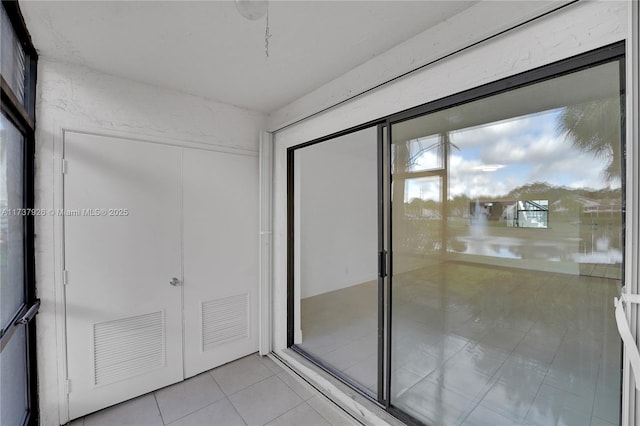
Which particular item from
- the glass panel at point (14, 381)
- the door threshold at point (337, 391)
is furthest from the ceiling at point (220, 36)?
the door threshold at point (337, 391)

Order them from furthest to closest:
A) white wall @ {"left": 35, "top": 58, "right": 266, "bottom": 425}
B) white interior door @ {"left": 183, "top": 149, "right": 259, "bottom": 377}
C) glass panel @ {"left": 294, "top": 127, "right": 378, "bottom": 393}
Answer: glass panel @ {"left": 294, "top": 127, "right": 378, "bottom": 393} → white interior door @ {"left": 183, "top": 149, "right": 259, "bottom": 377} → white wall @ {"left": 35, "top": 58, "right": 266, "bottom": 425}

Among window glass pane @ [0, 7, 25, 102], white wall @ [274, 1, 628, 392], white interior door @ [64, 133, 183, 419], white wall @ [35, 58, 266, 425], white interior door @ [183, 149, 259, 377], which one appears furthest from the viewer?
white interior door @ [183, 149, 259, 377]

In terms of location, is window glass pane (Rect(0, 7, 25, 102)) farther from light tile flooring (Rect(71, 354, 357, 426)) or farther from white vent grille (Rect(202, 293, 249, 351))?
light tile flooring (Rect(71, 354, 357, 426))

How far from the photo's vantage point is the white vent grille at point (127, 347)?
2084mm

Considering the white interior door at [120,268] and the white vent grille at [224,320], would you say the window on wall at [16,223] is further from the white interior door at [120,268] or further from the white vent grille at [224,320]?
the white vent grille at [224,320]

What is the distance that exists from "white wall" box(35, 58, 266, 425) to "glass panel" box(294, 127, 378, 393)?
1870mm

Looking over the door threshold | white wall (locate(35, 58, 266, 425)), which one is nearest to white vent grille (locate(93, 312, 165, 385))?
white wall (locate(35, 58, 266, 425))

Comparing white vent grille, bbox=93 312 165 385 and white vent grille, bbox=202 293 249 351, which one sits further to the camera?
white vent grille, bbox=202 293 249 351

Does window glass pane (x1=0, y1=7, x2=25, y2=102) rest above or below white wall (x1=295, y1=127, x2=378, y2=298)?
above

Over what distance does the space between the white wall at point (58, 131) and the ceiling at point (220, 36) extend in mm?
123

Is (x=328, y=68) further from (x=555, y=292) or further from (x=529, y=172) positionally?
(x=555, y=292)

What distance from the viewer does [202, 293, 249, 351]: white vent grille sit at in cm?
259

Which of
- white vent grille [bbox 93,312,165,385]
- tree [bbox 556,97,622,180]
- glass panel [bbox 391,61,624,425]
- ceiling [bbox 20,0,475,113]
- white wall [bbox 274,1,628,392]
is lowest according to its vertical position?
white vent grille [bbox 93,312,165,385]

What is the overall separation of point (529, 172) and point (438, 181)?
494mm
